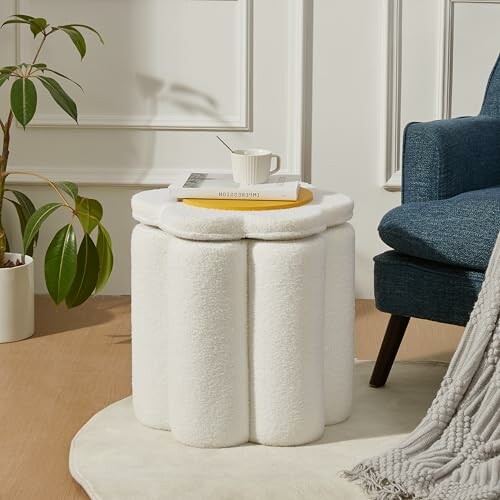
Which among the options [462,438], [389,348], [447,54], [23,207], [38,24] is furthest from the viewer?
[447,54]

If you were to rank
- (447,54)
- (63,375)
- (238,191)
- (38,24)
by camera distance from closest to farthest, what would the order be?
(238,191), (63,375), (38,24), (447,54)

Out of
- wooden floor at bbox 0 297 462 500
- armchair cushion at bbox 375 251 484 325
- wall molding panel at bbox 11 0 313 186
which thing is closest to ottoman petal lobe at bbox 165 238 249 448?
wooden floor at bbox 0 297 462 500

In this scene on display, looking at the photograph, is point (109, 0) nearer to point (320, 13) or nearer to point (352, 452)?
point (320, 13)

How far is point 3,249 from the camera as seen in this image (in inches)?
102

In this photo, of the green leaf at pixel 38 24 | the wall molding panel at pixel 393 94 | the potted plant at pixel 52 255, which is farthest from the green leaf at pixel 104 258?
the wall molding panel at pixel 393 94

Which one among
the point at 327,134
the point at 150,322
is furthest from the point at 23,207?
the point at 150,322

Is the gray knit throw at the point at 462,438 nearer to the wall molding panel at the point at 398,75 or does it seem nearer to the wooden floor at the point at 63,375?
the wooden floor at the point at 63,375

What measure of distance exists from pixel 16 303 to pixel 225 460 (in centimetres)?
95

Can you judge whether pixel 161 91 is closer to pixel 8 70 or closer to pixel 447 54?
pixel 8 70

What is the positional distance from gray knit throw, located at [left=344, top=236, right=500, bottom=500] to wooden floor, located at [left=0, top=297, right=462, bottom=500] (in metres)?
0.51

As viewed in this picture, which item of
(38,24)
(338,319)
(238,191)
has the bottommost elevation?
(338,319)

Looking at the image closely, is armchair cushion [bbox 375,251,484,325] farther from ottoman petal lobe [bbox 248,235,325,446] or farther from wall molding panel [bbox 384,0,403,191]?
wall molding panel [bbox 384,0,403,191]

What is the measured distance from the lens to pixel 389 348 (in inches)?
84.8

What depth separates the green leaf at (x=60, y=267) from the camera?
2.39 meters
